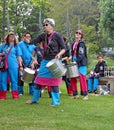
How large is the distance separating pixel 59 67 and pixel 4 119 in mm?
1846

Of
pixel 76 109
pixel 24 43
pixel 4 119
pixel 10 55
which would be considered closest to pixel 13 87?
pixel 10 55

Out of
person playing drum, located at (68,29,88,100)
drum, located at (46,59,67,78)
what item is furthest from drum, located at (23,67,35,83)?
drum, located at (46,59,67,78)

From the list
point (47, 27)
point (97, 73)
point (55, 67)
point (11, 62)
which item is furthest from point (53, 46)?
point (97, 73)

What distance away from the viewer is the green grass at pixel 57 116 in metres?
6.40

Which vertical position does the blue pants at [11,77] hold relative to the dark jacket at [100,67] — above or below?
above

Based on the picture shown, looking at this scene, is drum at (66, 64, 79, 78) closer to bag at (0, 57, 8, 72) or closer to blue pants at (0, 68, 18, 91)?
blue pants at (0, 68, 18, 91)

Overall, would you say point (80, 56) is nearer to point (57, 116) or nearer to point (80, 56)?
point (80, 56)

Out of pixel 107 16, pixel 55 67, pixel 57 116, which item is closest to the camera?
pixel 57 116

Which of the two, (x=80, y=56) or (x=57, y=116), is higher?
(x=80, y=56)

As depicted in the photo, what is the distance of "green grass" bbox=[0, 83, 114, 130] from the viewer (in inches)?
252

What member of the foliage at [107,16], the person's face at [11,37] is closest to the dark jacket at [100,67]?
the person's face at [11,37]

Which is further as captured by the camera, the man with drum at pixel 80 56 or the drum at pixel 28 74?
the man with drum at pixel 80 56

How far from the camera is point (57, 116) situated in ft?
23.9

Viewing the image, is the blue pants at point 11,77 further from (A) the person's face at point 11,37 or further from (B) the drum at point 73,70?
(B) the drum at point 73,70
